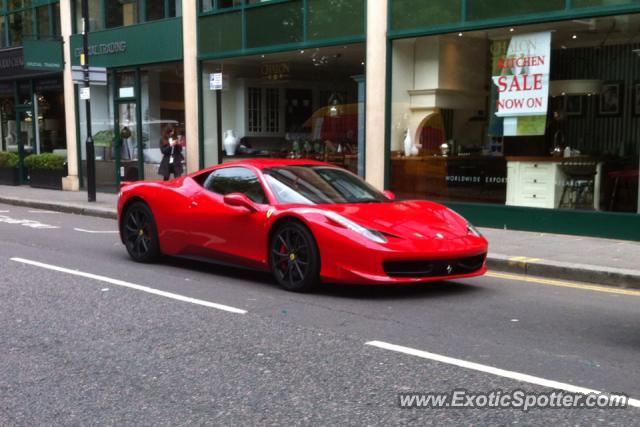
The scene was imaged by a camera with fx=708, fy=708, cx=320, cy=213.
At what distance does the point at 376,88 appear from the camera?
13781 mm

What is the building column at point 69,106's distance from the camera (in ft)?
69.4

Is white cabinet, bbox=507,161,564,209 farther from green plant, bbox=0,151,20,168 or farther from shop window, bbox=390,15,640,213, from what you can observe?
green plant, bbox=0,151,20,168

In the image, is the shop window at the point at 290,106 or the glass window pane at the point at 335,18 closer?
the glass window pane at the point at 335,18

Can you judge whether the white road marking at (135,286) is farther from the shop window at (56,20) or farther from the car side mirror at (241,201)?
the shop window at (56,20)

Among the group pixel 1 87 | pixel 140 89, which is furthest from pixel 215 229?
pixel 1 87

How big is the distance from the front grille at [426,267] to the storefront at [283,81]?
7617mm

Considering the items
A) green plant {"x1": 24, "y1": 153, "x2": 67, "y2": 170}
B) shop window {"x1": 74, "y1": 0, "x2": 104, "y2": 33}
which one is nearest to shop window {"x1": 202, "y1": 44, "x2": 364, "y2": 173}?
shop window {"x1": 74, "y1": 0, "x2": 104, "y2": 33}

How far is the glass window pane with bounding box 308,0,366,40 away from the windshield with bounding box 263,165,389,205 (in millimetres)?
6293

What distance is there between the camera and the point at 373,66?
45.1 ft

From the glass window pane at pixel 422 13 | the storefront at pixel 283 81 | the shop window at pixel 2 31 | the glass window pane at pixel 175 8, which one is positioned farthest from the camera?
the shop window at pixel 2 31

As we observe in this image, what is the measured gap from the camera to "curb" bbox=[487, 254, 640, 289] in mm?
8102

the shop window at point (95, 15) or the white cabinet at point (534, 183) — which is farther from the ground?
the shop window at point (95, 15)

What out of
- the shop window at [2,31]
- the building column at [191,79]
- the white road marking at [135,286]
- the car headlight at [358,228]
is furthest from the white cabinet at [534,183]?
the shop window at [2,31]

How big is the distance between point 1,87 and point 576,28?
2005cm
